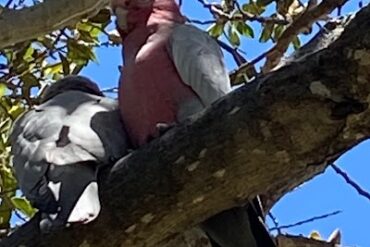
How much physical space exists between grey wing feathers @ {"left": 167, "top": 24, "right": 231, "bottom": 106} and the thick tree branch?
1.43 ft

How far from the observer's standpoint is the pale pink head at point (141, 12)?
313cm

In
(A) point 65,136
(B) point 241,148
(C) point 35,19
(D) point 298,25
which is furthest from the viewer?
A: (D) point 298,25

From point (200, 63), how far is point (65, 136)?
0.46 metres

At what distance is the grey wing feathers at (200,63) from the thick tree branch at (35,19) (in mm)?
437

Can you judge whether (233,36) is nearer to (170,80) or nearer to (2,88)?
(2,88)

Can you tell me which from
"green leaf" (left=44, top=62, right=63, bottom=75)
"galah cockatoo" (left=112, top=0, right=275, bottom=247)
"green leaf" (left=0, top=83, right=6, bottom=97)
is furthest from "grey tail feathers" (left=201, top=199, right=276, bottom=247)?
"green leaf" (left=44, top=62, right=63, bottom=75)

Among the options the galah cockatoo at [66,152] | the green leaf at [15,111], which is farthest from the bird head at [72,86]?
the green leaf at [15,111]

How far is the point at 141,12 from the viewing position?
3156mm

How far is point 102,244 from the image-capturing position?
216cm

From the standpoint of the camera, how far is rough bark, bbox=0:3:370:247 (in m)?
1.93

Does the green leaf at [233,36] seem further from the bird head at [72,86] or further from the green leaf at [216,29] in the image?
the bird head at [72,86]

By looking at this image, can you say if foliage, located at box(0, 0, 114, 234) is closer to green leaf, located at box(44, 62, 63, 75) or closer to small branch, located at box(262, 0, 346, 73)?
green leaf, located at box(44, 62, 63, 75)

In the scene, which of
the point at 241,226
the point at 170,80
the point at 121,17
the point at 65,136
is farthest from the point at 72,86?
the point at 241,226

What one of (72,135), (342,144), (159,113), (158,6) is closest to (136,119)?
(159,113)
